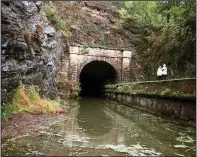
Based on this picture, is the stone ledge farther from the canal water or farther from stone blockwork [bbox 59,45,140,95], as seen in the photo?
stone blockwork [bbox 59,45,140,95]

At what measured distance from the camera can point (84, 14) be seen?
26.5 metres

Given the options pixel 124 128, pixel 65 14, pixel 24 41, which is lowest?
pixel 124 128

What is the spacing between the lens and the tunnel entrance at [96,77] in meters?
25.9

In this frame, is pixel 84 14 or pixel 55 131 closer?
pixel 55 131

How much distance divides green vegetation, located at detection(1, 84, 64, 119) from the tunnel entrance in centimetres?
1437

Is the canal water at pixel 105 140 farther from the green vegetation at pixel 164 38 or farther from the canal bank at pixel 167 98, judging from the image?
the green vegetation at pixel 164 38

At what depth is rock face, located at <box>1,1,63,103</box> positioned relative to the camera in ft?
28.7

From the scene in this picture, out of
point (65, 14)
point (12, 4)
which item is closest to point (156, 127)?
point (12, 4)

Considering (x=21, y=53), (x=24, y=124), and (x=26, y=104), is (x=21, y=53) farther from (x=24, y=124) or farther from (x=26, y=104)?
(x=24, y=124)

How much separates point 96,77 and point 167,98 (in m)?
20.8

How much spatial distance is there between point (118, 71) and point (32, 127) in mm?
16803

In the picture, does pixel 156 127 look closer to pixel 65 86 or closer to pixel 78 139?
pixel 78 139

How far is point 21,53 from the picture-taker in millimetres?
9766

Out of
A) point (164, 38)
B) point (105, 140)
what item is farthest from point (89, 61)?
point (105, 140)
